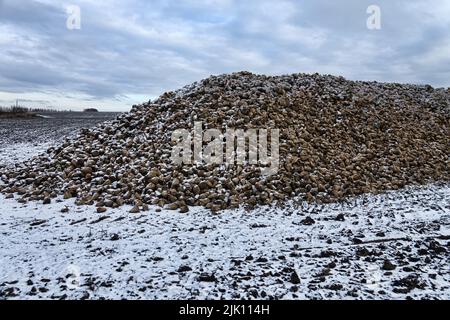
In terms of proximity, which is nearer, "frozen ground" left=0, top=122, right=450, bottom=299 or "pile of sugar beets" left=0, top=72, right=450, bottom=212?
"frozen ground" left=0, top=122, right=450, bottom=299

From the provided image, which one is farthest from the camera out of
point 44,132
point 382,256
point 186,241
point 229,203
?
point 44,132

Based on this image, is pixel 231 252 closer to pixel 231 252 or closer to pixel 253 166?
pixel 231 252

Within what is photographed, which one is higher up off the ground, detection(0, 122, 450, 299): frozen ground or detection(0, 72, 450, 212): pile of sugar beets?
detection(0, 72, 450, 212): pile of sugar beets

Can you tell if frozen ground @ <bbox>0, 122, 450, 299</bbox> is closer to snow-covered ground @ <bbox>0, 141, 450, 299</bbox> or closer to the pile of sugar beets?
snow-covered ground @ <bbox>0, 141, 450, 299</bbox>

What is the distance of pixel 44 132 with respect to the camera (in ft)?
60.5

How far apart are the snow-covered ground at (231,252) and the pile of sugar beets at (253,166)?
0.56 m

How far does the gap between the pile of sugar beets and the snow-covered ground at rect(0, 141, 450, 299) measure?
56cm

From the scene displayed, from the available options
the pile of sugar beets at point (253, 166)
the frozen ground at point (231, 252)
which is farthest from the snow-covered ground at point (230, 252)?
the pile of sugar beets at point (253, 166)

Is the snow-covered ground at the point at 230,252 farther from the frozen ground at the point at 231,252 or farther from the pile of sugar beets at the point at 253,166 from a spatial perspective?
the pile of sugar beets at the point at 253,166

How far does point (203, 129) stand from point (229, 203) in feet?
8.41

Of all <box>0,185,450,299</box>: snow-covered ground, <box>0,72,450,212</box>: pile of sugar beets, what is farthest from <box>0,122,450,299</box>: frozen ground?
<box>0,72,450,212</box>: pile of sugar beets

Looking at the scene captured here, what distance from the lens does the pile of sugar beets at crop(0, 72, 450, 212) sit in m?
7.18
